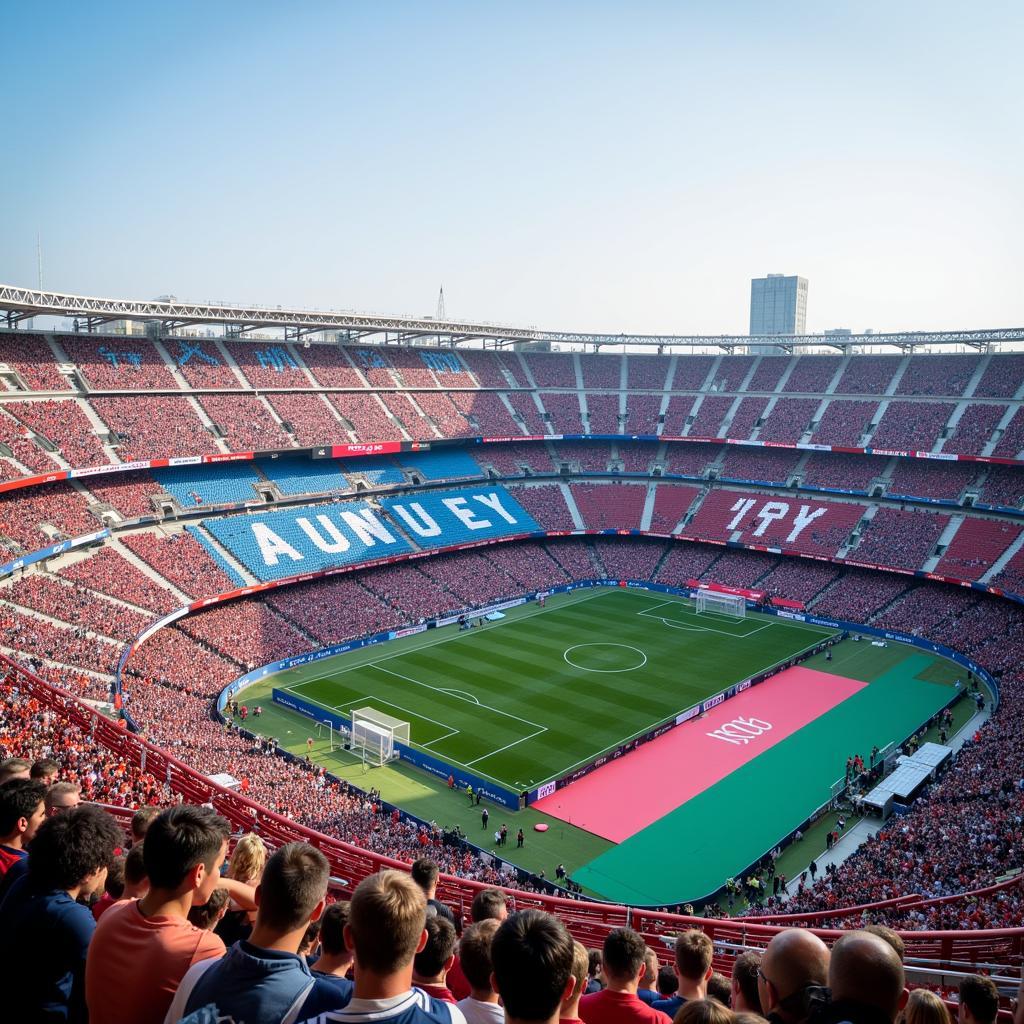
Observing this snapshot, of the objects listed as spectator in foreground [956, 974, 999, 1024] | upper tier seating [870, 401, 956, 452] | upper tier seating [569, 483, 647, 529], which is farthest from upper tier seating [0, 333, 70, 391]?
upper tier seating [870, 401, 956, 452]

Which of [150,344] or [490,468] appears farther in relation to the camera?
[490,468]

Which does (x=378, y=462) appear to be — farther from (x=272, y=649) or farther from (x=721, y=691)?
(x=721, y=691)

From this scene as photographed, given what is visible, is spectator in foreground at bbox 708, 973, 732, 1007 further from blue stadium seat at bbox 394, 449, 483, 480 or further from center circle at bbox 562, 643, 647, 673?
blue stadium seat at bbox 394, 449, 483, 480

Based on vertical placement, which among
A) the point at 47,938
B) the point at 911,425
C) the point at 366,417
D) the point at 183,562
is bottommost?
the point at 183,562

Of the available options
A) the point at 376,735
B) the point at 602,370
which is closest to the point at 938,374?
the point at 602,370

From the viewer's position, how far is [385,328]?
62.7m

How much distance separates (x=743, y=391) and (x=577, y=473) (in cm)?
1572

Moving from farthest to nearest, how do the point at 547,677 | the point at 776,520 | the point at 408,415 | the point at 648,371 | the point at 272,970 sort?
the point at 648,371 → the point at 408,415 → the point at 776,520 → the point at 547,677 → the point at 272,970

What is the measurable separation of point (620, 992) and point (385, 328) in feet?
200

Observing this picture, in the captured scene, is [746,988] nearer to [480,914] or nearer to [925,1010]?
[925,1010]


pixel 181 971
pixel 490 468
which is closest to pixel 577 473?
pixel 490 468

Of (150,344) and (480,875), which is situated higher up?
(150,344)

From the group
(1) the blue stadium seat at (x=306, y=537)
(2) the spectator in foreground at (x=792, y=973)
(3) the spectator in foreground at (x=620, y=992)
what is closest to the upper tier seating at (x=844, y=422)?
(1) the blue stadium seat at (x=306, y=537)

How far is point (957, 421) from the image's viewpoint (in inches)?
2265
